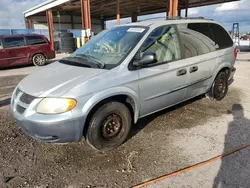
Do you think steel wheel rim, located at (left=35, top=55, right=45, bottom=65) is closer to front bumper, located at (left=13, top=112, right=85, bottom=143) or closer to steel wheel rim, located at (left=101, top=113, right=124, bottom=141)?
front bumper, located at (left=13, top=112, right=85, bottom=143)

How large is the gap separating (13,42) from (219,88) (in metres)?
9.95

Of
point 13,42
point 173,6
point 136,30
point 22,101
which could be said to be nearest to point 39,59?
point 13,42

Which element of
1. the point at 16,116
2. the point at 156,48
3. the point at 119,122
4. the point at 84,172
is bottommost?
the point at 84,172

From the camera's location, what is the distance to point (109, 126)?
291cm

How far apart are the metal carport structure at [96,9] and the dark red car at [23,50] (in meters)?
3.76

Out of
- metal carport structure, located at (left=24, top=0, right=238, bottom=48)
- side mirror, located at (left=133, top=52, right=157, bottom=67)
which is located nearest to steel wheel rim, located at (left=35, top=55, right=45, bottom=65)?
metal carport structure, located at (left=24, top=0, right=238, bottom=48)

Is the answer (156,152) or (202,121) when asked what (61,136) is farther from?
(202,121)

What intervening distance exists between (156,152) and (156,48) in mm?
1598

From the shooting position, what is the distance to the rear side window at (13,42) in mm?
10369

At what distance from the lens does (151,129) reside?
11.8 ft

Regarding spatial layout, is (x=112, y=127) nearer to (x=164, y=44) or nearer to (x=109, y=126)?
(x=109, y=126)

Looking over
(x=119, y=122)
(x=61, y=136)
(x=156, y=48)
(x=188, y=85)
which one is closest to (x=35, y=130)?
(x=61, y=136)

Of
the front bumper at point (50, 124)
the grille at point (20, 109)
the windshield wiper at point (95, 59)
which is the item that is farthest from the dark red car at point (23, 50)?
the front bumper at point (50, 124)

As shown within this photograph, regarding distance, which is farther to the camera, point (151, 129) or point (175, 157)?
point (151, 129)
